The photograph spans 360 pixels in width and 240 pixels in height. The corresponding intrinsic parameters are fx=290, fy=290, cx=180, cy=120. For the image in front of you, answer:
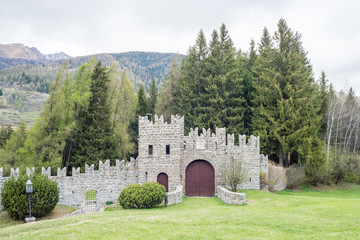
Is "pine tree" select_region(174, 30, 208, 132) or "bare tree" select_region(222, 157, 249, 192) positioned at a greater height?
"pine tree" select_region(174, 30, 208, 132)

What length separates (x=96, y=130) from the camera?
2953 centimetres

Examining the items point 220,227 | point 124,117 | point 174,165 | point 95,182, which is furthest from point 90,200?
point 220,227

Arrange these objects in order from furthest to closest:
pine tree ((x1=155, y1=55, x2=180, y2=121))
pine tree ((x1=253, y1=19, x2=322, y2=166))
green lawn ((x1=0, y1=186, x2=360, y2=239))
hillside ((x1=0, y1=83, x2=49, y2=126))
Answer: hillside ((x1=0, y1=83, x2=49, y2=126)), pine tree ((x1=155, y1=55, x2=180, y2=121)), pine tree ((x1=253, y1=19, x2=322, y2=166)), green lawn ((x1=0, y1=186, x2=360, y2=239))

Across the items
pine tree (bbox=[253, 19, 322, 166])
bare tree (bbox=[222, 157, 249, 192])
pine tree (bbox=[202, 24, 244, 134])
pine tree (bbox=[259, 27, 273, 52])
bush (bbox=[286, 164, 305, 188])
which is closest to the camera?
bare tree (bbox=[222, 157, 249, 192])

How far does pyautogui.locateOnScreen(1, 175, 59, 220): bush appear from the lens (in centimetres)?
1716

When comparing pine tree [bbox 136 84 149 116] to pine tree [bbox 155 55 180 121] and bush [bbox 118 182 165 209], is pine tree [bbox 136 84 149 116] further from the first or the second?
bush [bbox 118 182 165 209]

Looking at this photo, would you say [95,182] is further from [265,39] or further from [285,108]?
[265,39]

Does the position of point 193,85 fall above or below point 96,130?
above

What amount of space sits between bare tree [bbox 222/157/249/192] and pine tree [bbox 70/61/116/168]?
13974mm

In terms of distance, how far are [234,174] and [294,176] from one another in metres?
10.1

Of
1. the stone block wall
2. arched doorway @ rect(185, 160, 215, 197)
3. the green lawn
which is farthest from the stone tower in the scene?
the green lawn

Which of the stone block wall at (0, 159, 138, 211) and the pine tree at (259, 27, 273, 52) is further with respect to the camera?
the pine tree at (259, 27, 273, 52)

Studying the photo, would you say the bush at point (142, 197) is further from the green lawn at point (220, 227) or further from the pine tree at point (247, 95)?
the pine tree at point (247, 95)

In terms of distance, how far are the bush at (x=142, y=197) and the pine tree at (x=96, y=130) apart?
12780mm
